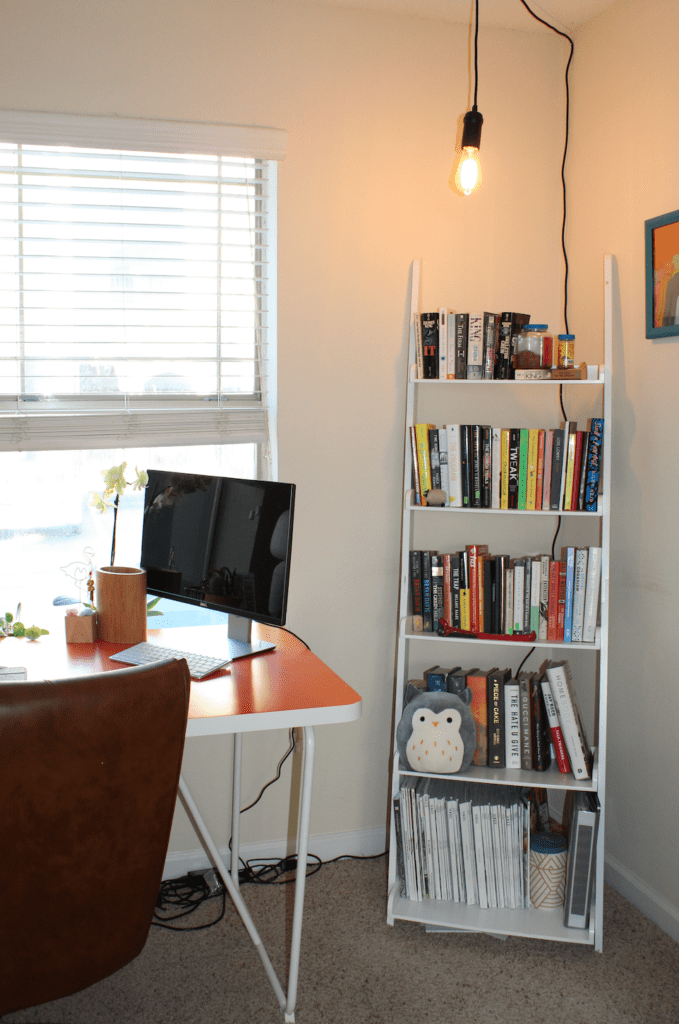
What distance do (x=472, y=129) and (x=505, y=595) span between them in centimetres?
122

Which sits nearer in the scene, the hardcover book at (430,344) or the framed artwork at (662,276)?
the framed artwork at (662,276)

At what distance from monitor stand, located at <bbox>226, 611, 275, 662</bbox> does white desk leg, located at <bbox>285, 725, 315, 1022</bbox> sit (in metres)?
0.36

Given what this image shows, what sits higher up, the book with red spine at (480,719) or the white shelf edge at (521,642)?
the white shelf edge at (521,642)

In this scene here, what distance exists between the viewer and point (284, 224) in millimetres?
2344

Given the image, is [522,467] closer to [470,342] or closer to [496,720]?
[470,342]

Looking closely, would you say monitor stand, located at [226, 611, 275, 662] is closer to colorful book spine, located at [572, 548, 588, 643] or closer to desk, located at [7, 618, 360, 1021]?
desk, located at [7, 618, 360, 1021]

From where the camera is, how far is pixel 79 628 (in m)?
2.06

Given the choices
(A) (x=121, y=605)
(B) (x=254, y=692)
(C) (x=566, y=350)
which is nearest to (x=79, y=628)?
(A) (x=121, y=605)

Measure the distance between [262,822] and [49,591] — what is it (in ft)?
3.15

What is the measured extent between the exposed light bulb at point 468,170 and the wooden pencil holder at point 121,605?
1265 mm

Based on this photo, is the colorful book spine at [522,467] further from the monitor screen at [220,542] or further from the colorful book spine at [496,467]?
the monitor screen at [220,542]

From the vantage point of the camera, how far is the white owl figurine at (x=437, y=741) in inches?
86.4

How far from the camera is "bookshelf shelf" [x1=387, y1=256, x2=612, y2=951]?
2145 mm

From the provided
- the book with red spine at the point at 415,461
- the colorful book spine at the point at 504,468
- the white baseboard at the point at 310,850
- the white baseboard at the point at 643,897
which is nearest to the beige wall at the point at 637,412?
the white baseboard at the point at 643,897
